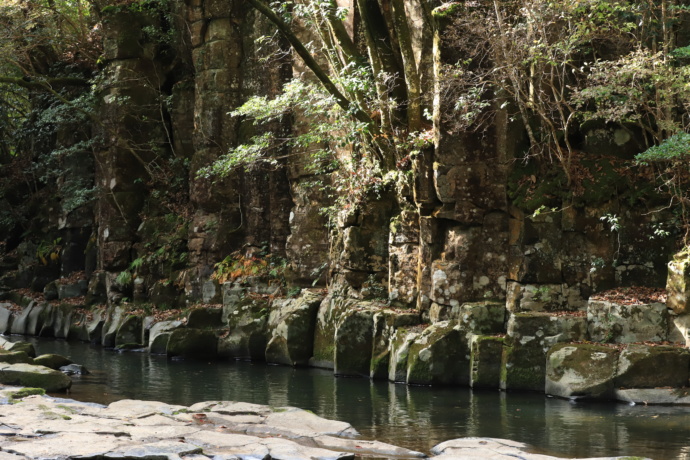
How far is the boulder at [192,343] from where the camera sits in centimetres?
2038

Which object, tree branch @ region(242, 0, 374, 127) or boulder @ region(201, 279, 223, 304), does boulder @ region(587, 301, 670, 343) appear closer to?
tree branch @ region(242, 0, 374, 127)

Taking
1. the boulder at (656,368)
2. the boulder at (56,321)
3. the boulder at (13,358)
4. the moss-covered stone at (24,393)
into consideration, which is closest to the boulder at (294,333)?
the boulder at (13,358)

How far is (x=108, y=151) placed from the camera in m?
26.8

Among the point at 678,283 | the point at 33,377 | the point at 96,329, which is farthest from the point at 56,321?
the point at 678,283

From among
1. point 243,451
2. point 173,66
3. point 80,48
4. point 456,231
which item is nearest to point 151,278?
point 173,66

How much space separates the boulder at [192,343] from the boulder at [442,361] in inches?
270

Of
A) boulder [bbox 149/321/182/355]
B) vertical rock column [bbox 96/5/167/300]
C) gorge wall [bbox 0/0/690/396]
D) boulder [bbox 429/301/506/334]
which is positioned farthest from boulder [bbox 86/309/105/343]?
boulder [bbox 429/301/506/334]

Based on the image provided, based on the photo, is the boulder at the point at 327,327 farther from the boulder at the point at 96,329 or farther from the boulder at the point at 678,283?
the boulder at the point at 96,329

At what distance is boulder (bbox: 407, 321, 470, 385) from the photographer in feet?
49.7

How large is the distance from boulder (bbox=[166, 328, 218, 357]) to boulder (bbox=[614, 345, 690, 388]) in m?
10.7

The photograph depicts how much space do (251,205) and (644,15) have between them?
11973 mm

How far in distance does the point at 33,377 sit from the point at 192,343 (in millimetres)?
7237

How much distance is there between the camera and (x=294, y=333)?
61.1 feet

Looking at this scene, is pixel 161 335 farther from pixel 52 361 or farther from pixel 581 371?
pixel 581 371
